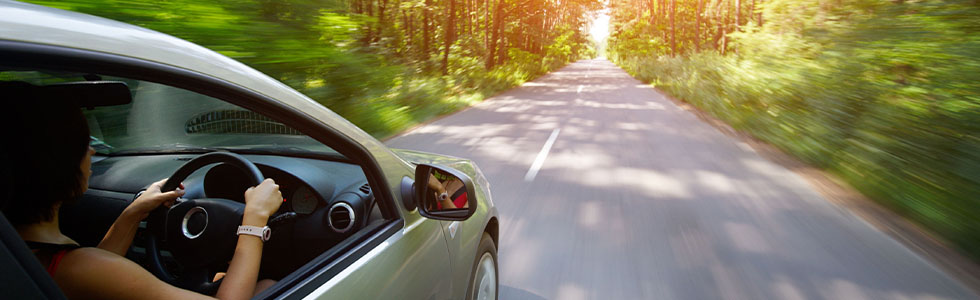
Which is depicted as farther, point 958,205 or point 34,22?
point 958,205

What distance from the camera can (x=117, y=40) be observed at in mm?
919

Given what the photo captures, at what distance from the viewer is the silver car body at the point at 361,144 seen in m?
0.84

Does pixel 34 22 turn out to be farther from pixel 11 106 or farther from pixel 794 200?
pixel 794 200

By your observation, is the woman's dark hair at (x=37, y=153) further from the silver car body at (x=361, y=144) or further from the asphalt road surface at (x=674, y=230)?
the asphalt road surface at (x=674, y=230)

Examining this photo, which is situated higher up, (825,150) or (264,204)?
(264,204)

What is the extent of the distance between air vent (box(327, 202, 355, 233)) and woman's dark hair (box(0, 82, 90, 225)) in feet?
2.55

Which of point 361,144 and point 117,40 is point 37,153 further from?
point 361,144

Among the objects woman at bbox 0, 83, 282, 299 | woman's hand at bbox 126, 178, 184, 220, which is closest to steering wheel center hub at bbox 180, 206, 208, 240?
woman's hand at bbox 126, 178, 184, 220

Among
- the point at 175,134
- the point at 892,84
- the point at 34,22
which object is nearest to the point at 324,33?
the point at 175,134

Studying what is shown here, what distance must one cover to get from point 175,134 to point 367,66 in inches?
225

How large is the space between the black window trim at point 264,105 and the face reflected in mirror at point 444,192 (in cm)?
20

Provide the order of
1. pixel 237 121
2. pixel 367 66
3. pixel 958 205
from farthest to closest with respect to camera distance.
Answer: pixel 367 66
pixel 958 205
pixel 237 121

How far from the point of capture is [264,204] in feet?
4.80

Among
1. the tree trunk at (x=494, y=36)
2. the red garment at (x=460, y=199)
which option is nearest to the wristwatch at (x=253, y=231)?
the red garment at (x=460, y=199)
